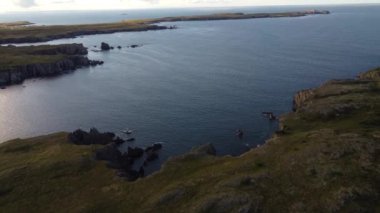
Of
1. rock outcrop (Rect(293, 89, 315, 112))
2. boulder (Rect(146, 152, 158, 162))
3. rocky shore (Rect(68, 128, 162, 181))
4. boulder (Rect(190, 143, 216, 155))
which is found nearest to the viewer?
boulder (Rect(190, 143, 216, 155))

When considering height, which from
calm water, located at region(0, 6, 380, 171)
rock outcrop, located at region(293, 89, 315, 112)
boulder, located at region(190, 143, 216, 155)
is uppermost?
rock outcrop, located at region(293, 89, 315, 112)

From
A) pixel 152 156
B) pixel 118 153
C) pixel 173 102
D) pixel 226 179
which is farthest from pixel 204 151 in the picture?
pixel 173 102

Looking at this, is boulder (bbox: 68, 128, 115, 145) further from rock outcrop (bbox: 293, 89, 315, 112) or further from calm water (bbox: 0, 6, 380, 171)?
rock outcrop (bbox: 293, 89, 315, 112)

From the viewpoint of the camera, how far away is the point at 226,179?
70.9m

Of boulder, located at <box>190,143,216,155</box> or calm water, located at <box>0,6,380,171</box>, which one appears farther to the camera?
calm water, located at <box>0,6,380,171</box>

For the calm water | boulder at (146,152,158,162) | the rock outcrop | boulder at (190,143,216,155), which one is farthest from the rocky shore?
the rock outcrop

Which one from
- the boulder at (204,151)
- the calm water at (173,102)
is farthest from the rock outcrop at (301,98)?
the boulder at (204,151)

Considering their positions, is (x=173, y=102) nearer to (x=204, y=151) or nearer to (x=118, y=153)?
(x=118, y=153)

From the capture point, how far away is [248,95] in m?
146

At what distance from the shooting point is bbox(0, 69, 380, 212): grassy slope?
64.1m

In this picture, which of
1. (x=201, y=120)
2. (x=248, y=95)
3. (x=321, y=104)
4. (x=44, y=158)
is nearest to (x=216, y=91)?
(x=248, y=95)

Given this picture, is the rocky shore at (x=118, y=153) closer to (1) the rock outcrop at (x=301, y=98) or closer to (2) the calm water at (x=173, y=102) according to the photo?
(2) the calm water at (x=173, y=102)

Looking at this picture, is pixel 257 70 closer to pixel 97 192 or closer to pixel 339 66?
pixel 339 66

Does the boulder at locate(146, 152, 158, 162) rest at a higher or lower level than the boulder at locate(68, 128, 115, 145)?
lower
